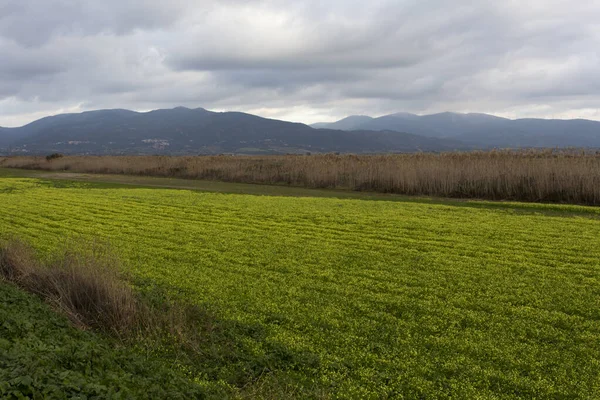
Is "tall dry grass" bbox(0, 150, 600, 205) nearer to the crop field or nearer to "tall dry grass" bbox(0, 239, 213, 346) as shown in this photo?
the crop field

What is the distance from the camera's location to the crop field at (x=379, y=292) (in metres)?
5.74

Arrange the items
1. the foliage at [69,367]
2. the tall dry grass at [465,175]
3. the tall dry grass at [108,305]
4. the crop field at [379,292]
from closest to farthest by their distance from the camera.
→ the foliage at [69,367] → the crop field at [379,292] → the tall dry grass at [108,305] → the tall dry grass at [465,175]

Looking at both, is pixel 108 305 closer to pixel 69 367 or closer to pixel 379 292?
pixel 69 367

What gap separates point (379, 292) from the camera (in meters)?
8.77

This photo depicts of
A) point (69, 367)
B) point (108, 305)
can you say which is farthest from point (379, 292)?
point (69, 367)

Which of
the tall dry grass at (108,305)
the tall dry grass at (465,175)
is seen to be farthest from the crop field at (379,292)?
the tall dry grass at (465,175)

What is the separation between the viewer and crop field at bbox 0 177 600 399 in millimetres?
5742

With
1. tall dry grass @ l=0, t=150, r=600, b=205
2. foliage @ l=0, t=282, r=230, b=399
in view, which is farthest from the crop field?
tall dry grass @ l=0, t=150, r=600, b=205

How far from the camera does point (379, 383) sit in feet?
18.3

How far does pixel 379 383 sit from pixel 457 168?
23.6 m

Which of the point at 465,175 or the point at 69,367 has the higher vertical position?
the point at 465,175

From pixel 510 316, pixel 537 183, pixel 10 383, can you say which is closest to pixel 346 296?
pixel 510 316

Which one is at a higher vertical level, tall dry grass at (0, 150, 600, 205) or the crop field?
tall dry grass at (0, 150, 600, 205)

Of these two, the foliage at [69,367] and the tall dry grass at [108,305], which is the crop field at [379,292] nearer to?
the tall dry grass at [108,305]
